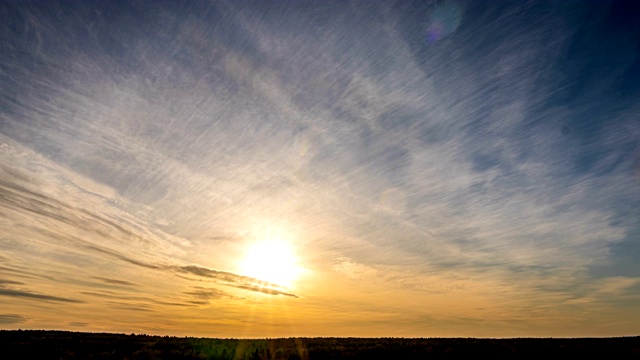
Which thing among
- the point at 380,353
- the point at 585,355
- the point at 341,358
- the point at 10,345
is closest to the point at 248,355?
the point at 341,358

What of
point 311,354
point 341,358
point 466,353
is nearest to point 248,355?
point 311,354

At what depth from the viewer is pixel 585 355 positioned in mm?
23375

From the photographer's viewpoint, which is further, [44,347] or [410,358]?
[44,347]

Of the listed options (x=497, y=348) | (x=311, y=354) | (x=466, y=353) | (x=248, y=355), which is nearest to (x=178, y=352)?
(x=248, y=355)

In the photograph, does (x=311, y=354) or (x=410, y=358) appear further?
(x=311, y=354)

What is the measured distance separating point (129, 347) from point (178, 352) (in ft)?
21.1

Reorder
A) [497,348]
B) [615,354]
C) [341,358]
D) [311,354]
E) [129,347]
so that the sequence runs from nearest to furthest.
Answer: [615,354]
[341,358]
[311,354]
[497,348]
[129,347]

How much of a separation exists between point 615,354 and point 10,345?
1678 inches

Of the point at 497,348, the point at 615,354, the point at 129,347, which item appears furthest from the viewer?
the point at 129,347

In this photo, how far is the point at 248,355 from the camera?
84.6 ft

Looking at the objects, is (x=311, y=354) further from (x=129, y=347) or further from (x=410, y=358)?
(x=129, y=347)

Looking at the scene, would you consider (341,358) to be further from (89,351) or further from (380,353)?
(89,351)

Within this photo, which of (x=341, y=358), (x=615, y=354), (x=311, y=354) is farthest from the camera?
(x=311, y=354)

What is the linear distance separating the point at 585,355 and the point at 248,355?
74.0 ft
